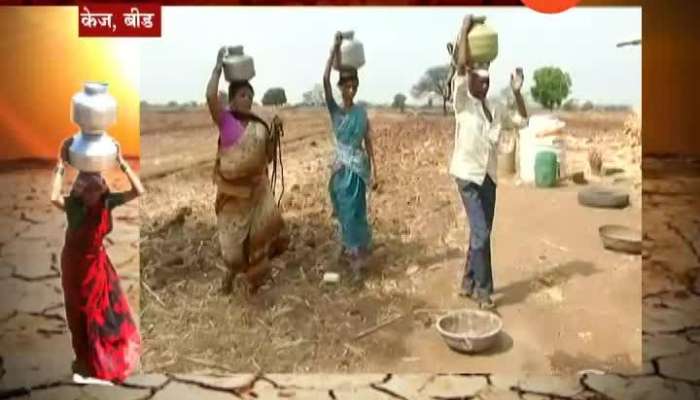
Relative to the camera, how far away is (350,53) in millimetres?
1778

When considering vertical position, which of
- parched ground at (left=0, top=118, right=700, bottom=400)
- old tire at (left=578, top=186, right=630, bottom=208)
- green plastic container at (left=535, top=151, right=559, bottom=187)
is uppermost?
green plastic container at (left=535, top=151, right=559, bottom=187)

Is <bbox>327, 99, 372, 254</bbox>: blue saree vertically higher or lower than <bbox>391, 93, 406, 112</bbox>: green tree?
lower

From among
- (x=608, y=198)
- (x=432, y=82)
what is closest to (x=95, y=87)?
(x=432, y=82)

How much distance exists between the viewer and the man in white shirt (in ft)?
5.90

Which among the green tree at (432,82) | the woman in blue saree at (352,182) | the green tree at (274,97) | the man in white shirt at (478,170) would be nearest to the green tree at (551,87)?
the man in white shirt at (478,170)

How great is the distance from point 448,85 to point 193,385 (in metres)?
0.74

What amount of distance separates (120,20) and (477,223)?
0.76m

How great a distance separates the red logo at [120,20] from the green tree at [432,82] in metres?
0.49

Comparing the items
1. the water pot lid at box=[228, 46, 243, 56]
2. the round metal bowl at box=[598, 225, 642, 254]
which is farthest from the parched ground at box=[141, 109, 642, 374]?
the water pot lid at box=[228, 46, 243, 56]

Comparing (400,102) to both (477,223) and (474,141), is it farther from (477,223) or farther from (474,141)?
(477,223)

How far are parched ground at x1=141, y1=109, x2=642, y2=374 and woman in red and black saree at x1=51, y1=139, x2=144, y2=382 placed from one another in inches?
1.9

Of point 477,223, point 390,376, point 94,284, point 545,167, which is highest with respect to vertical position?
point 545,167

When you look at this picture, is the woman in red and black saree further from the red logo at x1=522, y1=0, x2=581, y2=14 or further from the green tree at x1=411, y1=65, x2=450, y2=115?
the red logo at x1=522, y1=0, x2=581, y2=14

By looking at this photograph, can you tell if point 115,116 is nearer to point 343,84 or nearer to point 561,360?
point 343,84
